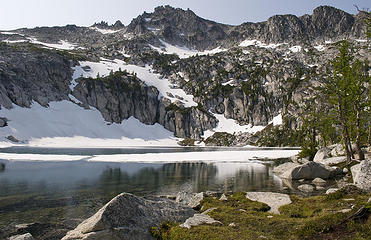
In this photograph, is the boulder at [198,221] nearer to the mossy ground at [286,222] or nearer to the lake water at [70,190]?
the mossy ground at [286,222]

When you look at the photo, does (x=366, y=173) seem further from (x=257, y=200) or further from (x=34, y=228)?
(x=34, y=228)

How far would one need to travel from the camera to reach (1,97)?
163m

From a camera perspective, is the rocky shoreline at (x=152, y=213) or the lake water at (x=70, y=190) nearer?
the rocky shoreline at (x=152, y=213)

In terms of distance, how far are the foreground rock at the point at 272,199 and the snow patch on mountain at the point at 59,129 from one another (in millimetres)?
145606

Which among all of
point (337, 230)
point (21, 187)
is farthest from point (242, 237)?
point (21, 187)

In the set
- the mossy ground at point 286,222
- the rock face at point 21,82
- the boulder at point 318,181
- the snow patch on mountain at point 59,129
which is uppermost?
the rock face at point 21,82

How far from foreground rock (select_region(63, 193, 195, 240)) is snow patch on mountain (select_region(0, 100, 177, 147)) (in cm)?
14790

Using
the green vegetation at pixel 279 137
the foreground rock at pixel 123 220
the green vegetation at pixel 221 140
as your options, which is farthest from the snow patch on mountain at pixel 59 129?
the foreground rock at pixel 123 220

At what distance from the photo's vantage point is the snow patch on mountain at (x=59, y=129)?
15112cm

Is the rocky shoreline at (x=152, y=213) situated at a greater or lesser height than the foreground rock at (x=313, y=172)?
greater

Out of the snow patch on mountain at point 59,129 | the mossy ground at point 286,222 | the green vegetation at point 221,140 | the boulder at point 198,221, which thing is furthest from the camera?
the green vegetation at point 221,140

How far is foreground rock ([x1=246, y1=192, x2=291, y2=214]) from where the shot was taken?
787 inches

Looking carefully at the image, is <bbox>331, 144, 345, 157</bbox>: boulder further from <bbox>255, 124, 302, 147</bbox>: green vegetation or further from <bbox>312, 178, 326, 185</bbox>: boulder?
<bbox>255, 124, 302, 147</bbox>: green vegetation

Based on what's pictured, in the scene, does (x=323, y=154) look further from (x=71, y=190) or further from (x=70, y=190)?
(x=70, y=190)
